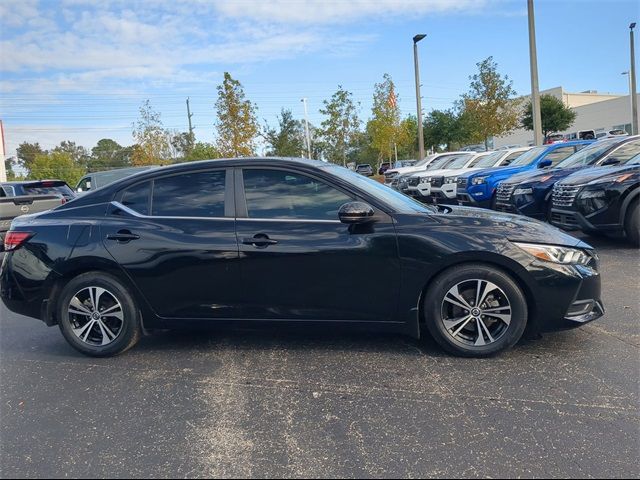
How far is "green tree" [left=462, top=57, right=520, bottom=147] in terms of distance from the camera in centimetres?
3058

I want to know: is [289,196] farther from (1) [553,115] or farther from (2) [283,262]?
(1) [553,115]

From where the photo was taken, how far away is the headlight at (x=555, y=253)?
3.79 meters

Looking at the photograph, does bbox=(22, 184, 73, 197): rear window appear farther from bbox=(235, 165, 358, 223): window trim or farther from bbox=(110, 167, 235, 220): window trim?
bbox=(235, 165, 358, 223): window trim

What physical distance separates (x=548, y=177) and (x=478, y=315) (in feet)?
21.5

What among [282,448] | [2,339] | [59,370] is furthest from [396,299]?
[2,339]

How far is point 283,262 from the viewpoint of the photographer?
394 cm

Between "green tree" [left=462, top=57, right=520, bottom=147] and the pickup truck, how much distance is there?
25.4 metres

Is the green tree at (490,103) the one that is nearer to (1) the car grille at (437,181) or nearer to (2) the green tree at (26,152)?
(1) the car grille at (437,181)

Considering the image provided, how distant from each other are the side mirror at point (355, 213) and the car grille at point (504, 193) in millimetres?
6877

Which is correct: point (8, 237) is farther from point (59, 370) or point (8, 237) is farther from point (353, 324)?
point (353, 324)

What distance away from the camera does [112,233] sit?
4.18 metres

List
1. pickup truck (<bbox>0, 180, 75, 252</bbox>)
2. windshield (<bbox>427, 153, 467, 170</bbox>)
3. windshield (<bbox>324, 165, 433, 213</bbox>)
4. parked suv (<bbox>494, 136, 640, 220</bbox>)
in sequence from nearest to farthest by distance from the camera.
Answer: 1. windshield (<bbox>324, 165, 433, 213</bbox>)
2. parked suv (<bbox>494, 136, 640, 220</bbox>)
3. pickup truck (<bbox>0, 180, 75, 252</bbox>)
4. windshield (<bbox>427, 153, 467, 170</bbox>)

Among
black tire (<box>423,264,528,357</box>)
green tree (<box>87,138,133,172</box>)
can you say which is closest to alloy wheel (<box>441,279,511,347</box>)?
black tire (<box>423,264,528,357</box>)

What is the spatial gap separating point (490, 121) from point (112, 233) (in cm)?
2993
